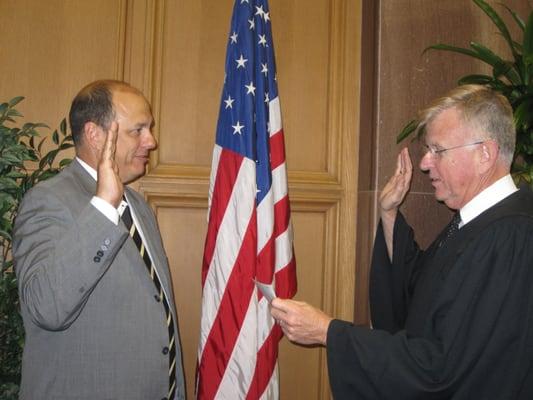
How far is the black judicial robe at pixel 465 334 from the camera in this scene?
4.46 ft

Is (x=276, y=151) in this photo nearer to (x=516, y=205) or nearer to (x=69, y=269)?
(x=516, y=205)

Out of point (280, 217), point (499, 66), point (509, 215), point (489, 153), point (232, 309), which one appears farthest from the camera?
point (280, 217)

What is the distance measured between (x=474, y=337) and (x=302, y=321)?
53 centimetres

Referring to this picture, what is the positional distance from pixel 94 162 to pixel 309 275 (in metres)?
1.49

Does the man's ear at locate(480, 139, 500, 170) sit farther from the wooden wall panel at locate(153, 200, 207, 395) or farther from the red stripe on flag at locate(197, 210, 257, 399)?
the wooden wall panel at locate(153, 200, 207, 395)

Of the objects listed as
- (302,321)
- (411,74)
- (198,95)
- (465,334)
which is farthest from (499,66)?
(198,95)

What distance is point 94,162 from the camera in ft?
5.76

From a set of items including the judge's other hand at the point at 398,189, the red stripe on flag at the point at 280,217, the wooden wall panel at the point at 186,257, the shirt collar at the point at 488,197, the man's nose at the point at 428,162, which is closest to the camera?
the shirt collar at the point at 488,197

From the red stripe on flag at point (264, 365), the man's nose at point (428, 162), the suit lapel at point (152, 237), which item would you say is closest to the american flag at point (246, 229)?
the red stripe on flag at point (264, 365)

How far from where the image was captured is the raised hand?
84.1 inches

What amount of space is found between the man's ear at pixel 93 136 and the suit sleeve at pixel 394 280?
123 cm

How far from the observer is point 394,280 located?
2064 millimetres

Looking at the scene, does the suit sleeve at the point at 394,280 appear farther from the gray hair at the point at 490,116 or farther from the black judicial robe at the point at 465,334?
the gray hair at the point at 490,116

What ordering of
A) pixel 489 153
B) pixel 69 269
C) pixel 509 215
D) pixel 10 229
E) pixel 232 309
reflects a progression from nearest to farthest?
pixel 69 269 → pixel 509 215 → pixel 489 153 → pixel 10 229 → pixel 232 309
